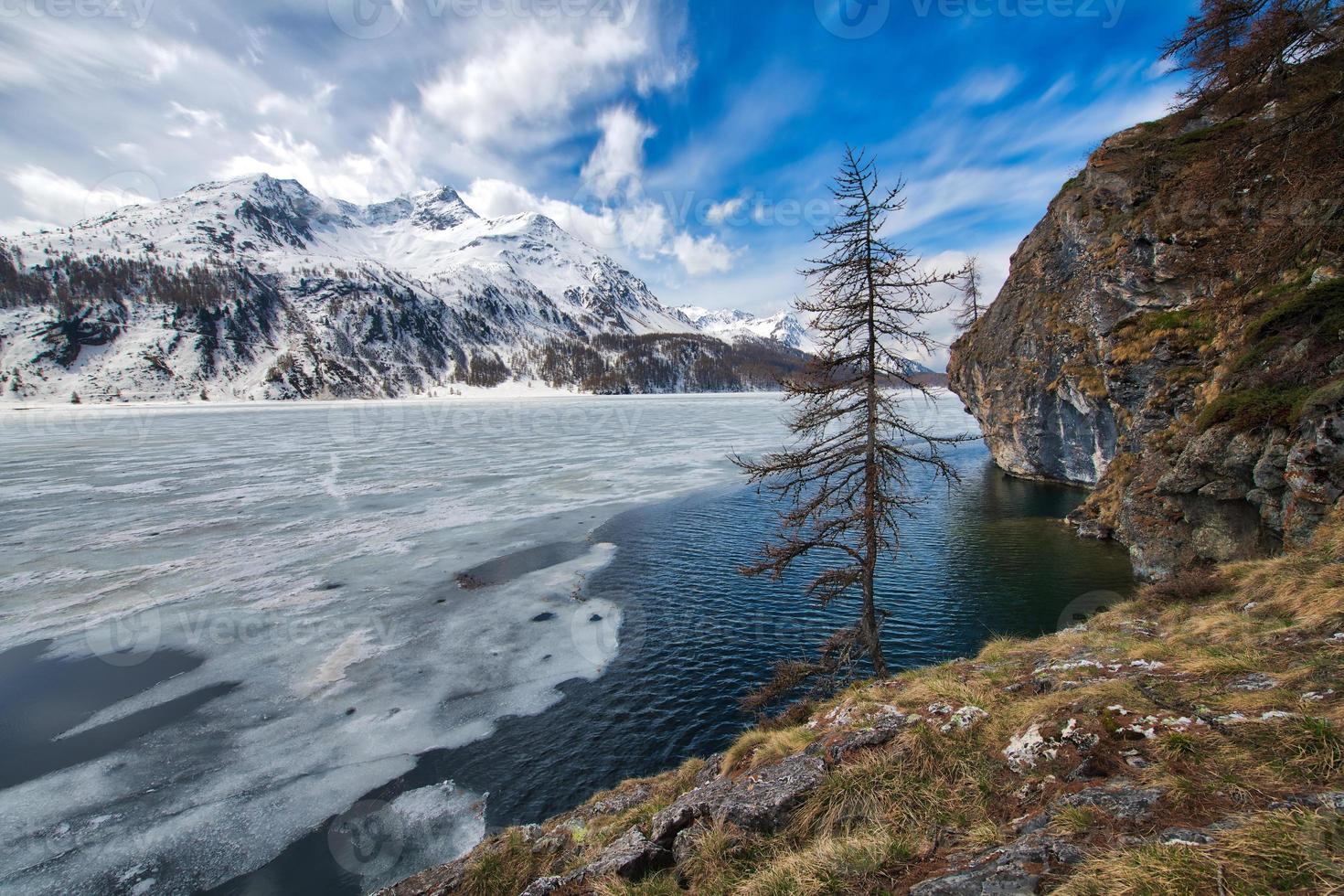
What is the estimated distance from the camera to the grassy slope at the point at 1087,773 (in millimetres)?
3178

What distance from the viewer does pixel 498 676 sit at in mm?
14242

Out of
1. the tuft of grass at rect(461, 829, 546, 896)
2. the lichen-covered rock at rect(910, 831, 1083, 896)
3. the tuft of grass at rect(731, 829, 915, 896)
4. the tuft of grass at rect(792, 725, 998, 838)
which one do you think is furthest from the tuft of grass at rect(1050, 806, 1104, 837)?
the tuft of grass at rect(461, 829, 546, 896)

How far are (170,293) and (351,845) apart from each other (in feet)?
871

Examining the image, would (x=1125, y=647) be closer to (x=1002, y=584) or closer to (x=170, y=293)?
(x=1002, y=584)

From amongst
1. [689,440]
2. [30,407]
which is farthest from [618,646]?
[30,407]

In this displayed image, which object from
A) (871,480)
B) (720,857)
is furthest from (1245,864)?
(871,480)

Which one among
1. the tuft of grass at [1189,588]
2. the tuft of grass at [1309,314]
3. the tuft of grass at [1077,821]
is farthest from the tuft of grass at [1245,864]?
the tuft of grass at [1309,314]

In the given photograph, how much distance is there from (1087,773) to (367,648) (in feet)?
52.7

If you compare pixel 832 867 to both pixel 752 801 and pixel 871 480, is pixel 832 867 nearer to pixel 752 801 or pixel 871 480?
pixel 752 801

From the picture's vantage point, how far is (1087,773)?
486cm

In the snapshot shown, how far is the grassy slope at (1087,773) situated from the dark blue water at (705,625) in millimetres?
2229

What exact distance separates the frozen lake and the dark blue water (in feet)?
0.28

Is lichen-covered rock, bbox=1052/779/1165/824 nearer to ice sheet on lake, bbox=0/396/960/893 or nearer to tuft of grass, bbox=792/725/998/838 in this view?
tuft of grass, bbox=792/725/998/838

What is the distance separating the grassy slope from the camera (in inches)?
125
